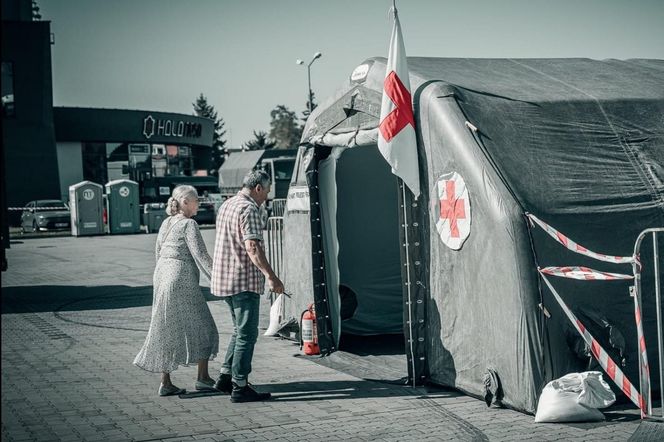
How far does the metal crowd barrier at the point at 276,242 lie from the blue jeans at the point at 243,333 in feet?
10.5

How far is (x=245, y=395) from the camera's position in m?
7.00

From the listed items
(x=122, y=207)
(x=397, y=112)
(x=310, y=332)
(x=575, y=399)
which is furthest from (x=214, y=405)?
(x=122, y=207)

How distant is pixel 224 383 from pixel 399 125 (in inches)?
113

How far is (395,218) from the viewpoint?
411 inches

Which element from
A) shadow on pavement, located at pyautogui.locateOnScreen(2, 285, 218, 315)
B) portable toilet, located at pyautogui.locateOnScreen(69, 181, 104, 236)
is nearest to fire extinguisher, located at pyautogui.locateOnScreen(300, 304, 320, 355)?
shadow on pavement, located at pyautogui.locateOnScreen(2, 285, 218, 315)

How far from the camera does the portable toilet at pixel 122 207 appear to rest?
33.5 meters

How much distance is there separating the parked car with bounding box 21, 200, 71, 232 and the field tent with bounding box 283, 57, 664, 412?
1147 inches

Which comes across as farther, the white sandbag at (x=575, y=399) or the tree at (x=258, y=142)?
the tree at (x=258, y=142)

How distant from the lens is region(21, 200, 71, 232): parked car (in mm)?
35344

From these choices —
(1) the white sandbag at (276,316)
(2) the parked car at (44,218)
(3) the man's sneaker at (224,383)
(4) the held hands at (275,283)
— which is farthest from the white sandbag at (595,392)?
(2) the parked car at (44,218)

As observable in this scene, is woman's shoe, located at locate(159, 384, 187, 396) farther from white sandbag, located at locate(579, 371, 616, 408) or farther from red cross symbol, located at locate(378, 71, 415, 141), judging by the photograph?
white sandbag, located at locate(579, 371, 616, 408)

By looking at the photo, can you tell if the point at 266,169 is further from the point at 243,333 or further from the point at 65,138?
the point at 243,333

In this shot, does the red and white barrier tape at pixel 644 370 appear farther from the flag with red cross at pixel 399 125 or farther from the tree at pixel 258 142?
the tree at pixel 258 142

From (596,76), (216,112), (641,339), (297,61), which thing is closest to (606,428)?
(641,339)
